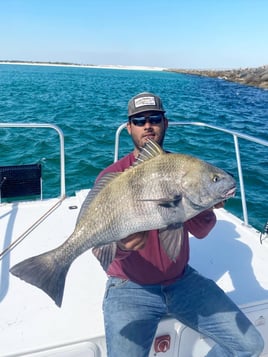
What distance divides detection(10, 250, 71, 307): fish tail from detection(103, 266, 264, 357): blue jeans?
24.2 inches

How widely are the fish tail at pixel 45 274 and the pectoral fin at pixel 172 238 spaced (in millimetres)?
739

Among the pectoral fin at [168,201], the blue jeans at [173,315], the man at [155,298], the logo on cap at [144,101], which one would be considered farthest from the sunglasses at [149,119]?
the blue jeans at [173,315]

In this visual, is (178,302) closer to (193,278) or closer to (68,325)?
(193,278)

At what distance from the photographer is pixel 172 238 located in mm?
2514

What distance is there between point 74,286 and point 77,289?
59 mm

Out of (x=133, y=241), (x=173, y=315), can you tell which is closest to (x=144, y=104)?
(x=133, y=241)

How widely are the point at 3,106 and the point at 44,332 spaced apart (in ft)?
67.6

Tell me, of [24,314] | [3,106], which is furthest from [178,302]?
[3,106]

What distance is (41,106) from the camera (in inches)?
869

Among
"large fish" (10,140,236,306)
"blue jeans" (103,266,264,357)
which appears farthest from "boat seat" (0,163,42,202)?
"large fish" (10,140,236,306)

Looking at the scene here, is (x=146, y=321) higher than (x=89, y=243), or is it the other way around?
(x=89, y=243)

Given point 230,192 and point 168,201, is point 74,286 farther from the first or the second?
point 230,192

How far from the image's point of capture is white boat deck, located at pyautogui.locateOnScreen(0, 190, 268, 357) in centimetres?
273

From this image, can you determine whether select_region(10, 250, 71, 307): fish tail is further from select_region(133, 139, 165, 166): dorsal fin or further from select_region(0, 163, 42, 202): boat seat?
select_region(0, 163, 42, 202): boat seat
